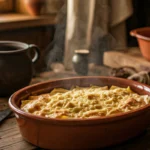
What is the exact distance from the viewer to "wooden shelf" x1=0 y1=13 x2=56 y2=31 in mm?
2541

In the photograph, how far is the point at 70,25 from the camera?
102 inches

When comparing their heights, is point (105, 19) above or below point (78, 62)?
above

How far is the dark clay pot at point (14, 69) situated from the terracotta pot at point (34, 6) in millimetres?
1255

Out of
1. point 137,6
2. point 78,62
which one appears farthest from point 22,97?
point 137,6

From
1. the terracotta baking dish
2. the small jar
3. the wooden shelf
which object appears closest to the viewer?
the terracotta baking dish

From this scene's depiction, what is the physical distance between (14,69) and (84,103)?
483mm

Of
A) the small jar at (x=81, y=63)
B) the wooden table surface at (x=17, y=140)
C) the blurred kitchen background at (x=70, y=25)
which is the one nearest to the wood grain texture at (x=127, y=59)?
the blurred kitchen background at (x=70, y=25)

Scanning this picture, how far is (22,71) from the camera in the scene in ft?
5.05

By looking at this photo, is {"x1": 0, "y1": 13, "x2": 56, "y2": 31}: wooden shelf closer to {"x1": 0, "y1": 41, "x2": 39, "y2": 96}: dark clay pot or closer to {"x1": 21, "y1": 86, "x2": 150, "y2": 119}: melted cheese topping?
{"x1": 0, "y1": 41, "x2": 39, "y2": 96}: dark clay pot

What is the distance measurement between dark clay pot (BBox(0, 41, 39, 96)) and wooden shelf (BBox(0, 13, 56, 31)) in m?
1.02

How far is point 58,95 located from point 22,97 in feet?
0.43

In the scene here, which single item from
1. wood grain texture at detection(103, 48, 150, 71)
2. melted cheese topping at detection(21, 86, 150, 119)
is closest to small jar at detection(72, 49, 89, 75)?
wood grain texture at detection(103, 48, 150, 71)

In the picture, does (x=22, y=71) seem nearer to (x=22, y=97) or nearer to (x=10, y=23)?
(x=22, y=97)

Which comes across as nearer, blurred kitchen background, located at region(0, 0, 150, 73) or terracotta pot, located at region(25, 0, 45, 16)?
blurred kitchen background, located at region(0, 0, 150, 73)
